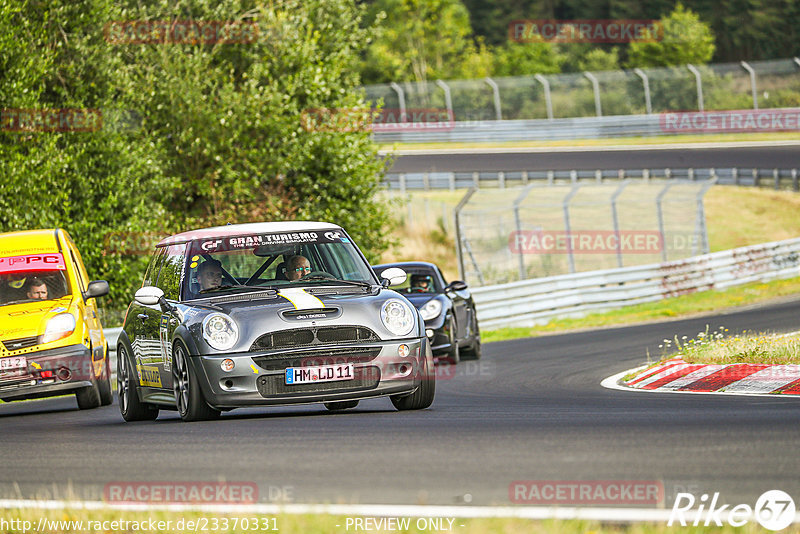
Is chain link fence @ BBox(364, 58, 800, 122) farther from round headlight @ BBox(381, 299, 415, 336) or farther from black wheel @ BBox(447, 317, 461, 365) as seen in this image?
round headlight @ BBox(381, 299, 415, 336)

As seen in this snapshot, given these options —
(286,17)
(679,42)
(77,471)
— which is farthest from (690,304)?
(679,42)

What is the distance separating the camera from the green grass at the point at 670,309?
2427 cm

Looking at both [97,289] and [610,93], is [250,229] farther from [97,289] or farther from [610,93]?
[610,93]

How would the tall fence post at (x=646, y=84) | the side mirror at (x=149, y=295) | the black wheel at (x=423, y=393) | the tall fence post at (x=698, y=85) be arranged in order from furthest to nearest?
the tall fence post at (x=646, y=84), the tall fence post at (x=698, y=85), the side mirror at (x=149, y=295), the black wheel at (x=423, y=393)

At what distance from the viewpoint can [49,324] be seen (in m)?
12.7

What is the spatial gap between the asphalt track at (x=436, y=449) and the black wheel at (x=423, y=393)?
0.72ft

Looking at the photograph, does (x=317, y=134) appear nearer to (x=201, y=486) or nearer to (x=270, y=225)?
(x=270, y=225)

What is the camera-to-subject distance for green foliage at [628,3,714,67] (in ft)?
236

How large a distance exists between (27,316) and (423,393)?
5014mm

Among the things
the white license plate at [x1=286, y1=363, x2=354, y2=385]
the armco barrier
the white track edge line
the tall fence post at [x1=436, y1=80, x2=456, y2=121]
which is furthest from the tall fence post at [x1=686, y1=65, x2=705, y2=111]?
the white license plate at [x1=286, y1=363, x2=354, y2=385]

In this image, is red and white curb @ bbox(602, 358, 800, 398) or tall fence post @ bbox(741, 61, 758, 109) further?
tall fence post @ bbox(741, 61, 758, 109)

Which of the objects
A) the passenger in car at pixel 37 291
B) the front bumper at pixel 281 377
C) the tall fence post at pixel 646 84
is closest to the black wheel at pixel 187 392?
the front bumper at pixel 281 377

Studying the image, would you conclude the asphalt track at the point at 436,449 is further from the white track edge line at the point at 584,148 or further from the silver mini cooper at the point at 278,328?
the white track edge line at the point at 584,148

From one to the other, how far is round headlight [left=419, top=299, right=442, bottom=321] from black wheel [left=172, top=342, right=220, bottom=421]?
276 inches
